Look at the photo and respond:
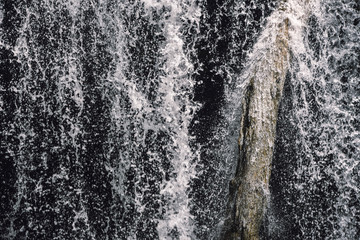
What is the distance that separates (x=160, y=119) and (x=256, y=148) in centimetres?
71

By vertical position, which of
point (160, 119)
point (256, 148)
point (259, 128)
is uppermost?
point (160, 119)

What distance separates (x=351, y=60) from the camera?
6.95 feet

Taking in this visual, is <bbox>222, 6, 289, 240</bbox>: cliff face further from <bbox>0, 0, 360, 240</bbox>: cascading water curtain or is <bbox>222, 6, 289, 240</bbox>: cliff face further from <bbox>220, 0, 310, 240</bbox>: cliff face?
<bbox>0, 0, 360, 240</bbox>: cascading water curtain

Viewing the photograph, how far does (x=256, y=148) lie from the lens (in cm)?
180

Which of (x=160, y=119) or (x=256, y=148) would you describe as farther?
(x=160, y=119)

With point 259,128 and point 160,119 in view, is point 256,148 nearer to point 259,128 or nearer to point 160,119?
point 259,128

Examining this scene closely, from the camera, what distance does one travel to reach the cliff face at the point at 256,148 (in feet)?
5.77

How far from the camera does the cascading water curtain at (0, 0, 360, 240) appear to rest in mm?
2111

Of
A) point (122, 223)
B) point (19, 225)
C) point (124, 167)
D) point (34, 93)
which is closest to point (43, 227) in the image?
point (19, 225)

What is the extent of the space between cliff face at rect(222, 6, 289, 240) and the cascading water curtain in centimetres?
21

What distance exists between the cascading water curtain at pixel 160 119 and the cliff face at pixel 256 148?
0.21m

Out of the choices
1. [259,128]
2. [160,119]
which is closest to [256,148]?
[259,128]

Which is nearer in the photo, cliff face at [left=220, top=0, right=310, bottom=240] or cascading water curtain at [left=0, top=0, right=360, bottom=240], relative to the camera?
cliff face at [left=220, top=0, right=310, bottom=240]

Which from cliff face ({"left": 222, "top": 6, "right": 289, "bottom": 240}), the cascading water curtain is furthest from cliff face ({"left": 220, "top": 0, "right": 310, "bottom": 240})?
the cascading water curtain
